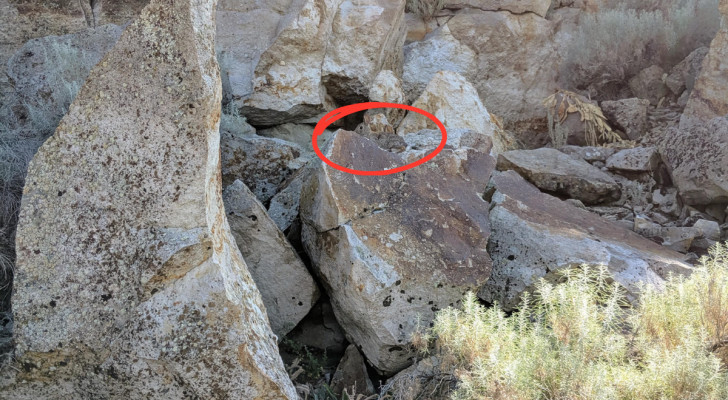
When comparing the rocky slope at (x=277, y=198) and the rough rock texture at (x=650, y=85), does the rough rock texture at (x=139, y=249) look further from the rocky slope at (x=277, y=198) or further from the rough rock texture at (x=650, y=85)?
the rough rock texture at (x=650, y=85)

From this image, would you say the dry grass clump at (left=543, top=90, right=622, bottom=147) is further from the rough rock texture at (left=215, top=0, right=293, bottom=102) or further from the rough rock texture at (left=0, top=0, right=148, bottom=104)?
the rough rock texture at (left=0, top=0, right=148, bottom=104)

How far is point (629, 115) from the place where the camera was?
19.6 ft

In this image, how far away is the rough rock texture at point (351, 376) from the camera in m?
3.42

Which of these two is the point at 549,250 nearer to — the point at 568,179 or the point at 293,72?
the point at 568,179

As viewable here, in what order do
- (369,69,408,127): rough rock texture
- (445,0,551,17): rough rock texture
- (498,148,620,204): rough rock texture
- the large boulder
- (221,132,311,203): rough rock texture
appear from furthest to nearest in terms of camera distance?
(445,0,551,17): rough rock texture → (369,69,408,127): rough rock texture → (498,148,620,204): rough rock texture → (221,132,311,203): rough rock texture → the large boulder

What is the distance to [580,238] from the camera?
3.85 metres

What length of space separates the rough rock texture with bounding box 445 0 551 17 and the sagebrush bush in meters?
0.62

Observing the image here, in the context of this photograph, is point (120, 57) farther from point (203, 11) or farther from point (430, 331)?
point (430, 331)

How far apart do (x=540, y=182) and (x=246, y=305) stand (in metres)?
2.80

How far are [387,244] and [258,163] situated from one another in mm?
1269

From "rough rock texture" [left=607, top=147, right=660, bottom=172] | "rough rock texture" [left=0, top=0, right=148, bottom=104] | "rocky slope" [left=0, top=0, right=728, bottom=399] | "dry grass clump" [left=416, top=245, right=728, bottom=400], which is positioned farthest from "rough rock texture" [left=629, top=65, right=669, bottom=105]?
"rough rock texture" [left=0, top=0, right=148, bottom=104]

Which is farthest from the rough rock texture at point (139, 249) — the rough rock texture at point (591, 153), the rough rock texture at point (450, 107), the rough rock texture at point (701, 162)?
the rough rock texture at point (591, 153)

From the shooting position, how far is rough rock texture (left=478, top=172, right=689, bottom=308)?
3.67 meters

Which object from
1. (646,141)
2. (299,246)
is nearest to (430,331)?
(299,246)
